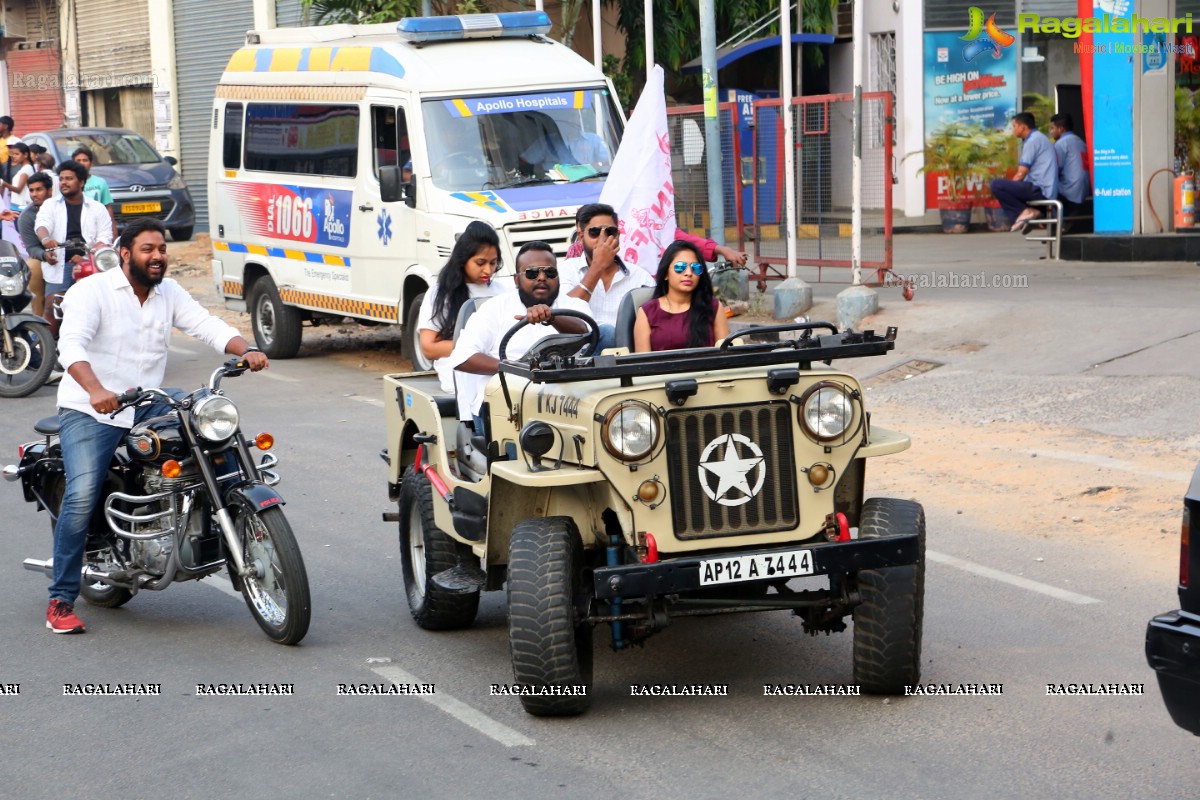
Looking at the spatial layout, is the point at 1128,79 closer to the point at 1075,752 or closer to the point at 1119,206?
the point at 1119,206

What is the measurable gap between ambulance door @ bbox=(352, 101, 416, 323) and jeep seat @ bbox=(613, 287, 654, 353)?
644 cm

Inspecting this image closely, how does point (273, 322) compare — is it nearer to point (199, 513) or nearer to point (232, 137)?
point (232, 137)

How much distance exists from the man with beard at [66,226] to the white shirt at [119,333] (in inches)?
292

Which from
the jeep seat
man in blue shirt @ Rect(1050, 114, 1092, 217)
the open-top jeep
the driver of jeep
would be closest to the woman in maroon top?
the jeep seat

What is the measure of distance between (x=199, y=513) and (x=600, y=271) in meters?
2.33

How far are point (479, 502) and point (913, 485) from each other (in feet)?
13.2

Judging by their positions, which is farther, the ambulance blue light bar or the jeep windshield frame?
the ambulance blue light bar

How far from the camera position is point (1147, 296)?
13516mm

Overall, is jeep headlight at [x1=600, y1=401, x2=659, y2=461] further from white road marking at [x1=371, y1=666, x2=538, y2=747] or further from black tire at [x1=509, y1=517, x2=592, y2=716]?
white road marking at [x1=371, y1=666, x2=538, y2=747]

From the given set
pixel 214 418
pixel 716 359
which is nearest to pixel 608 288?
pixel 214 418

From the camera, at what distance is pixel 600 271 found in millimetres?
7684

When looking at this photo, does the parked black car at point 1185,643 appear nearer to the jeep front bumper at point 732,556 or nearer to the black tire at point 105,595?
the jeep front bumper at point 732,556

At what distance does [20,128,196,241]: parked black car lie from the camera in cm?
2428

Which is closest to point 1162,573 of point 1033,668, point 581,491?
point 1033,668
